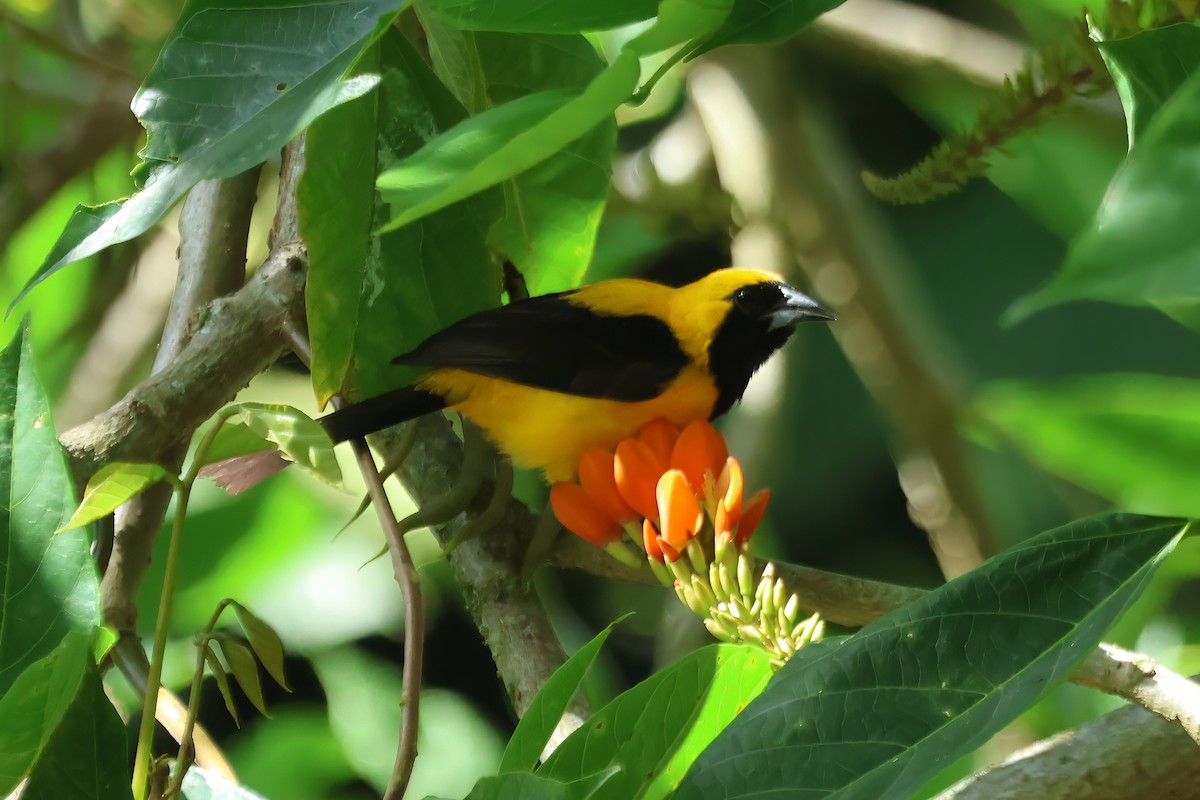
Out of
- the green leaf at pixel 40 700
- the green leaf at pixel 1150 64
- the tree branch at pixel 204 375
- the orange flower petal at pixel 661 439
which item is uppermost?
the tree branch at pixel 204 375

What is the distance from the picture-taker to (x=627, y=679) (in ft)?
10.1

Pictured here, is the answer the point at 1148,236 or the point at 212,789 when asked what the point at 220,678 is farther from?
the point at 1148,236

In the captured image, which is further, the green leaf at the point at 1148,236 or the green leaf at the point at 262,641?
the green leaf at the point at 262,641

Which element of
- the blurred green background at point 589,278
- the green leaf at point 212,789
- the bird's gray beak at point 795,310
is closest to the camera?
the green leaf at point 212,789

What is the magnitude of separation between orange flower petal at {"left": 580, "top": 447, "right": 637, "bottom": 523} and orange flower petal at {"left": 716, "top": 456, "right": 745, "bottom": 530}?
0.43 feet

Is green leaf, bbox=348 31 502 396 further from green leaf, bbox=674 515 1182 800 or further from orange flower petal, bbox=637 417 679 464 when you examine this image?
green leaf, bbox=674 515 1182 800

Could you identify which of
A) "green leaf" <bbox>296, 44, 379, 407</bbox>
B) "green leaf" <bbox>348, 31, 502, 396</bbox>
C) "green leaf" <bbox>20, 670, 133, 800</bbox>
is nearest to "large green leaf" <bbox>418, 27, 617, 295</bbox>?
"green leaf" <bbox>348, 31, 502, 396</bbox>

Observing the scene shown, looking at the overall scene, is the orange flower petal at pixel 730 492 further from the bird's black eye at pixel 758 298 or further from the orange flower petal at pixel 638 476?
the bird's black eye at pixel 758 298

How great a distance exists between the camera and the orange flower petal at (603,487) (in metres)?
1.07

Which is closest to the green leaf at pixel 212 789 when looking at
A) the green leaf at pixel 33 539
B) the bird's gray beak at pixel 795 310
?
the green leaf at pixel 33 539

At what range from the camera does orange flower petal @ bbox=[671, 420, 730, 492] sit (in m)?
1.03

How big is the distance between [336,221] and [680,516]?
441 millimetres

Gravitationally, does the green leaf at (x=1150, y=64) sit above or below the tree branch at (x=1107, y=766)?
above

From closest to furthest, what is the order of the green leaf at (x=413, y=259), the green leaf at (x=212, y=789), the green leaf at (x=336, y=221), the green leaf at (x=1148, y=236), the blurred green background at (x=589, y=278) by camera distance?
the green leaf at (x=1148, y=236) → the green leaf at (x=212, y=789) → the green leaf at (x=336, y=221) → the green leaf at (x=413, y=259) → the blurred green background at (x=589, y=278)
